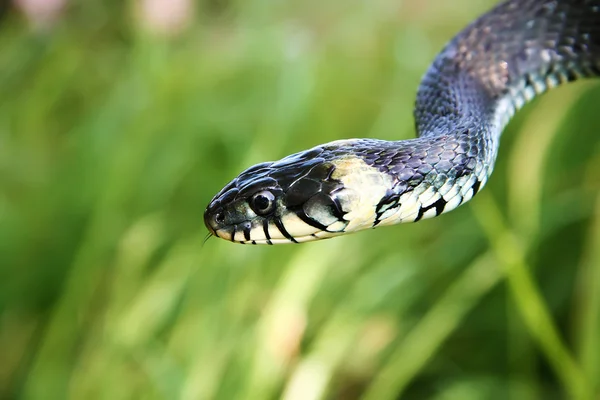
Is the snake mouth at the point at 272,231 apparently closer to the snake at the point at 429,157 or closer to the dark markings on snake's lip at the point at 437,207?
the snake at the point at 429,157

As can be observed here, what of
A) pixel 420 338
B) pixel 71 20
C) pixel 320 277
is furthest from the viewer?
pixel 71 20

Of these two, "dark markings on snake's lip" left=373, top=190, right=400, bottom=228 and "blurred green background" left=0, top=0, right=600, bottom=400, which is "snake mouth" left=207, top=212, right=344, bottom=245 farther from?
"blurred green background" left=0, top=0, right=600, bottom=400

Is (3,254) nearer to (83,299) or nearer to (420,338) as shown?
(83,299)

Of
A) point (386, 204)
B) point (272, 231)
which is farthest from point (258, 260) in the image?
point (386, 204)

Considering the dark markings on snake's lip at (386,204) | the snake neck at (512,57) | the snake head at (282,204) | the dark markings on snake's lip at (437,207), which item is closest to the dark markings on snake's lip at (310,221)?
the snake head at (282,204)

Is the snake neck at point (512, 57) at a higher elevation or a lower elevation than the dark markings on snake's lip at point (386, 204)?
higher

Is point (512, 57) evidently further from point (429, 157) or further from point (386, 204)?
point (386, 204)

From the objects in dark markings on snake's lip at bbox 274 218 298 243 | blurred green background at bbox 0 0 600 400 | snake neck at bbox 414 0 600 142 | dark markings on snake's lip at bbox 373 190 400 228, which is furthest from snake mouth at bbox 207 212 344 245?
blurred green background at bbox 0 0 600 400

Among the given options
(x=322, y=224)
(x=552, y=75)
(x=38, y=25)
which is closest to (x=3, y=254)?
(x=38, y=25)
